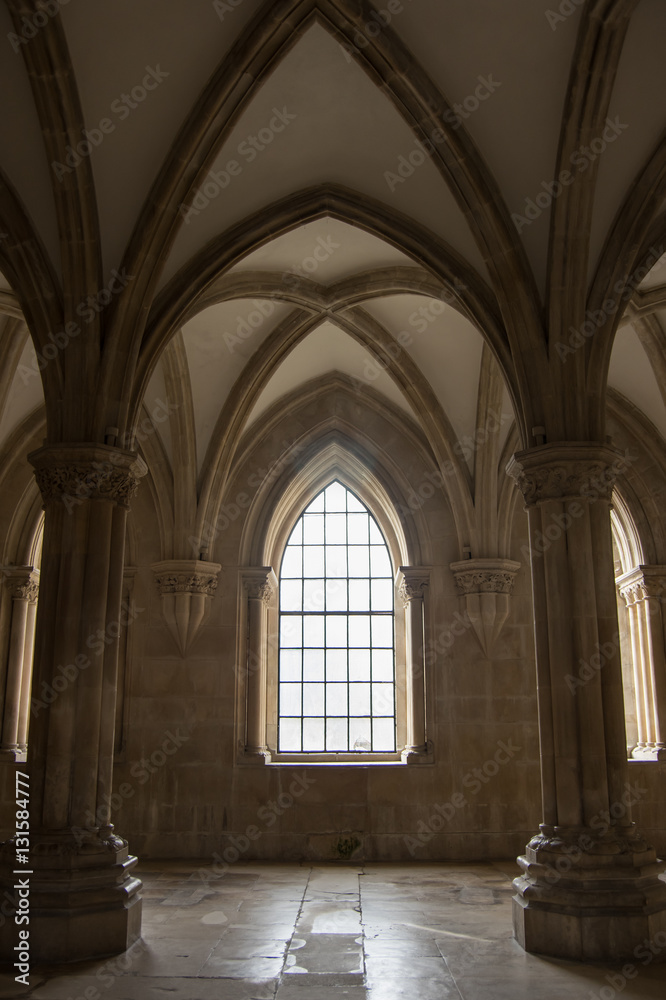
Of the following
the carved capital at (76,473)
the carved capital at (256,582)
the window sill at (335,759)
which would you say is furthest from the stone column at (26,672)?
the carved capital at (76,473)

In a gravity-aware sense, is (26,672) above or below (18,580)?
below

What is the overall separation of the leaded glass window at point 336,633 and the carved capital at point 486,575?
69.1 inches

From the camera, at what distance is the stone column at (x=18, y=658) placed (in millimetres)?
12602

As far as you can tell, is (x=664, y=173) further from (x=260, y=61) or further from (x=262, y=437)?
(x=262, y=437)

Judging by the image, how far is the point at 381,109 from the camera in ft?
26.1

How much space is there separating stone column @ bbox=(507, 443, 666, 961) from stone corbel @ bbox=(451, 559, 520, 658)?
467 cm

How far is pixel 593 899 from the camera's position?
6488 millimetres

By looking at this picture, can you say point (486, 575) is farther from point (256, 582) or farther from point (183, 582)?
point (183, 582)

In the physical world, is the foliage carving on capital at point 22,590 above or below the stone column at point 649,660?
above

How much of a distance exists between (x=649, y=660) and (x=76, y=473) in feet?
27.8

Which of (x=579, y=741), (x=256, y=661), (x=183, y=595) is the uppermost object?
(x=183, y=595)

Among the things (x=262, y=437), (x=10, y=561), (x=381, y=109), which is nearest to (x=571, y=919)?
(x=381, y=109)

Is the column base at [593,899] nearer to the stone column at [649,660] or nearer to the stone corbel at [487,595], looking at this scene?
the stone corbel at [487,595]

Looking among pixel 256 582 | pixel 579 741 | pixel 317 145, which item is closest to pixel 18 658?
pixel 256 582
